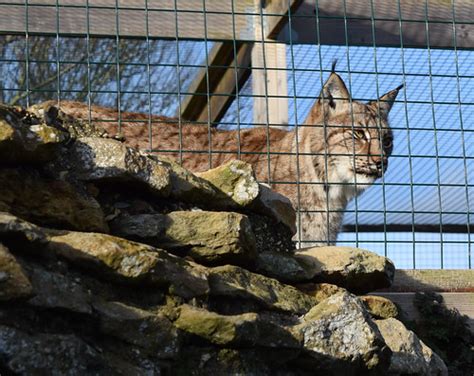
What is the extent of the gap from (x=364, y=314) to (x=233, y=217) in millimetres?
588

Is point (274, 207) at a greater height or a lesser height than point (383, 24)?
lesser

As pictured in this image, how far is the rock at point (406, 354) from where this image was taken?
4117 millimetres

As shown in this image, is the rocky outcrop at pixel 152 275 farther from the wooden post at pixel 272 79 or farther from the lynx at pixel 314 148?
the lynx at pixel 314 148

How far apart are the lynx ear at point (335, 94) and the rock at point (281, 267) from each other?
311 cm

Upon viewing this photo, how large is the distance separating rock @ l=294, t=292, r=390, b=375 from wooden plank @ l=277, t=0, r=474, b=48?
298 centimetres

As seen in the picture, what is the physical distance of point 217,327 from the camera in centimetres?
352

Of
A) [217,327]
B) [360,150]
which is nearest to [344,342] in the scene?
[217,327]

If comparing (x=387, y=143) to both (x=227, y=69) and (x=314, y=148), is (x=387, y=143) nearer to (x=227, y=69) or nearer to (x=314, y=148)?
(x=314, y=148)

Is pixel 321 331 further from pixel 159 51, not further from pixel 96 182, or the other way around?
pixel 159 51

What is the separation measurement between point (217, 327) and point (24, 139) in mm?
866

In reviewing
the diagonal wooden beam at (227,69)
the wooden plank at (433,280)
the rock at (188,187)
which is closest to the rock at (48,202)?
the rock at (188,187)

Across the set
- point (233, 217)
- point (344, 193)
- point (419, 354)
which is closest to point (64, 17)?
point (344, 193)

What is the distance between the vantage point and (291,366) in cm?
381

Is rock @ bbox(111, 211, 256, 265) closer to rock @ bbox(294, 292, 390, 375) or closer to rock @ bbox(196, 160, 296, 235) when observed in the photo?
rock @ bbox(196, 160, 296, 235)
